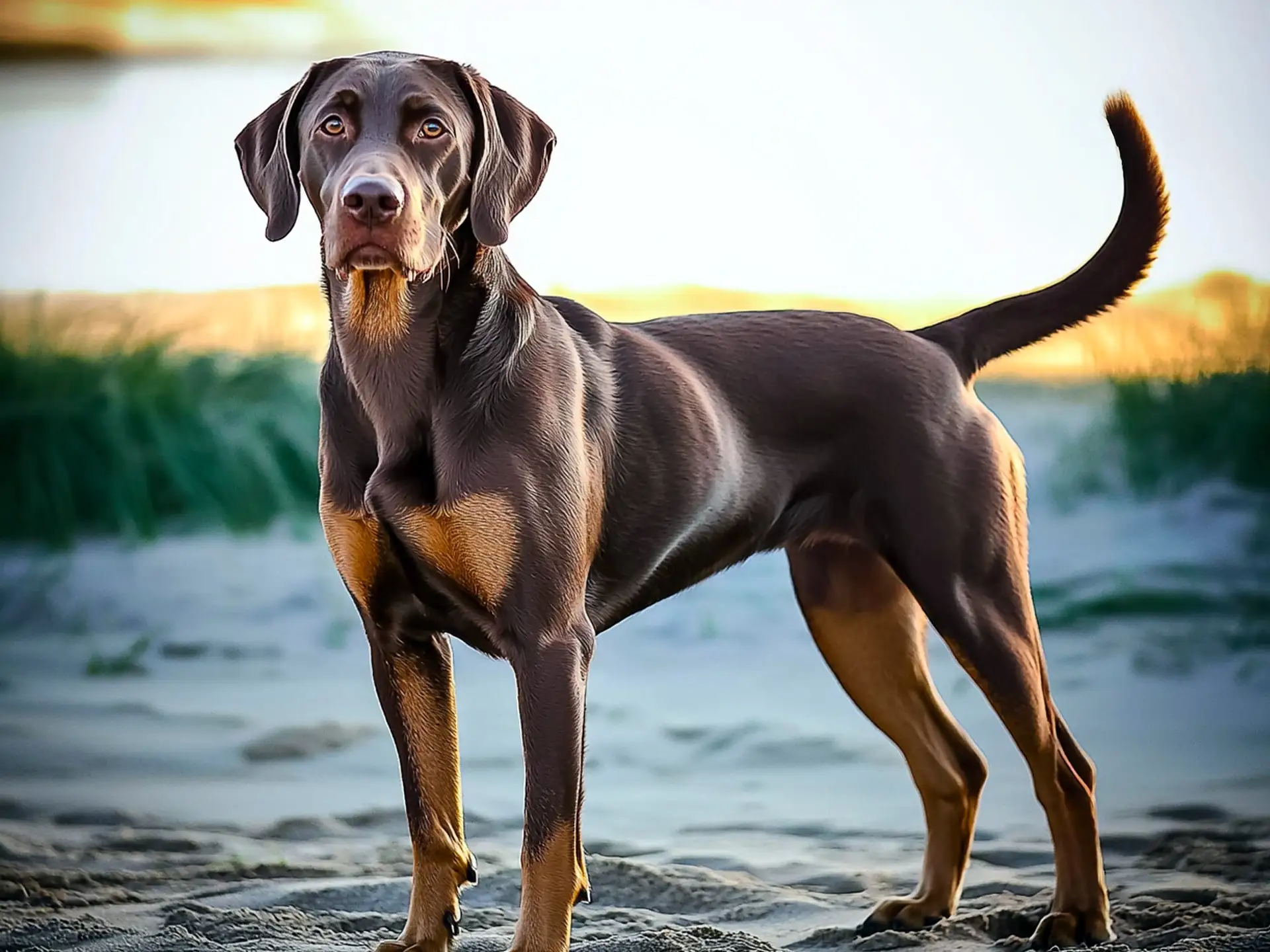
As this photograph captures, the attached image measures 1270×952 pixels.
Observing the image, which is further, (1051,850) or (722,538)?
(1051,850)

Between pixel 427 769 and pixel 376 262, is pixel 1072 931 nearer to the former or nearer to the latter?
pixel 427 769

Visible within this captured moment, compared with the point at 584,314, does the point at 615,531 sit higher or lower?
lower

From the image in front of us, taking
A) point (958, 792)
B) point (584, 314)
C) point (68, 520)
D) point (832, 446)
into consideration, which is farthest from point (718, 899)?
point (68, 520)

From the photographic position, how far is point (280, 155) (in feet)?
9.93

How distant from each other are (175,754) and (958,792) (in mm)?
3214

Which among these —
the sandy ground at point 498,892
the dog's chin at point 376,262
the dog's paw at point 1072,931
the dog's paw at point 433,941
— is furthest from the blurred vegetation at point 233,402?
the dog's chin at point 376,262

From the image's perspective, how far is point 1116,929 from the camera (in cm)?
374

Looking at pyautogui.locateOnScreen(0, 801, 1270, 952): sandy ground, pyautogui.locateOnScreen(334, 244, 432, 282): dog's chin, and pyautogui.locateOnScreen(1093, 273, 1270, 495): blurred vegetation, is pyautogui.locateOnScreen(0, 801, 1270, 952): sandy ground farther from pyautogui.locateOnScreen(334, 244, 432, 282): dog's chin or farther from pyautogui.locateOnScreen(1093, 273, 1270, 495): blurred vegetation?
pyautogui.locateOnScreen(1093, 273, 1270, 495): blurred vegetation

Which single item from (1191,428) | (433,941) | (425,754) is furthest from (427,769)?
(1191,428)

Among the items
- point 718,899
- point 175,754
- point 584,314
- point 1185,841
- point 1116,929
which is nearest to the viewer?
point 584,314

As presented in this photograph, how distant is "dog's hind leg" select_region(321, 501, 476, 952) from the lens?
3199 millimetres

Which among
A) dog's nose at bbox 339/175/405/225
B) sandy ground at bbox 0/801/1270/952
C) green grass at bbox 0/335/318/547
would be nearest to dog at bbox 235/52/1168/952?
dog's nose at bbox 339/175/405/225

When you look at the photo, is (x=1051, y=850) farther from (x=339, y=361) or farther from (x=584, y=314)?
(x=339, y=361)

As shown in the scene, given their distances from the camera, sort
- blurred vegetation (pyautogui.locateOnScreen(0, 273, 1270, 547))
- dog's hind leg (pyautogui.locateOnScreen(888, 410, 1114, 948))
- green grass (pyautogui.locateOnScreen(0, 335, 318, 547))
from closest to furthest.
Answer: dog's hind leg (pyautogui.locateOnScreen(888, 410, 1114, 948)) < blurred vegetation (pyautogui.locateOnScreen(0, 273, 1270, 547)) < green grass (pyautogui.locateOnScreen(0, 335, 318, 547))
